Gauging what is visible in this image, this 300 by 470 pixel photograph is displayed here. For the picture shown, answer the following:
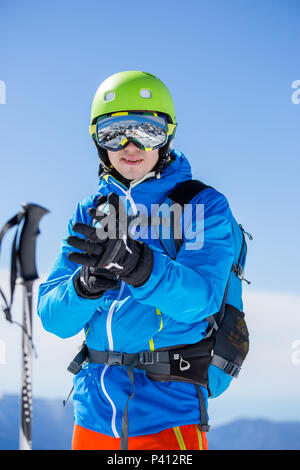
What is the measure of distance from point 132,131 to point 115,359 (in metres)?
1.42

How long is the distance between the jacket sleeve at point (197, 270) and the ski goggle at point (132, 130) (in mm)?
575

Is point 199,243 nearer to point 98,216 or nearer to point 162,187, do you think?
point 162,187

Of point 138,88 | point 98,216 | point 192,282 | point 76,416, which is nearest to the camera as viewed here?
point 98,216

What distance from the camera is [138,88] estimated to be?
3.59 metres

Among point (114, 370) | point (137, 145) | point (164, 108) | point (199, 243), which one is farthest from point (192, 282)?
point (164, 108)

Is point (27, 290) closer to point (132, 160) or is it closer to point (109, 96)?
point (132, 160)

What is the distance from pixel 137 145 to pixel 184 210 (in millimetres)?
619

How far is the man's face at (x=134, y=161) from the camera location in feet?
11.1

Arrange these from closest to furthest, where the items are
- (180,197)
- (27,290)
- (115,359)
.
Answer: (27,290)
(115,359)
(180,197)

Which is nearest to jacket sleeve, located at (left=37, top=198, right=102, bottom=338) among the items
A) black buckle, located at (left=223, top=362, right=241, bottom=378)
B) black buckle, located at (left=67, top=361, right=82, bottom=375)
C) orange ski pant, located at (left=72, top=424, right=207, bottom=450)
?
black buckle, located at (left=67, top=361, right=82, bottom=375)

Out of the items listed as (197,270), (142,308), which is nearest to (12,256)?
(142,308)

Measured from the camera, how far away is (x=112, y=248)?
230 centimetres

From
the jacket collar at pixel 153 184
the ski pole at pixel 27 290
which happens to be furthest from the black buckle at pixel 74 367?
the jacket collar at pixel 153 184

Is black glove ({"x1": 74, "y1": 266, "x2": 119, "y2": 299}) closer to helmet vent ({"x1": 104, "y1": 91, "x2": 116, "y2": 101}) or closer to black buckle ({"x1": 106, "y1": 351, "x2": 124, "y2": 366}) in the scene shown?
black buckle ({"x1": 106, "y1": 351, "x2": 124, "y2": 366})
